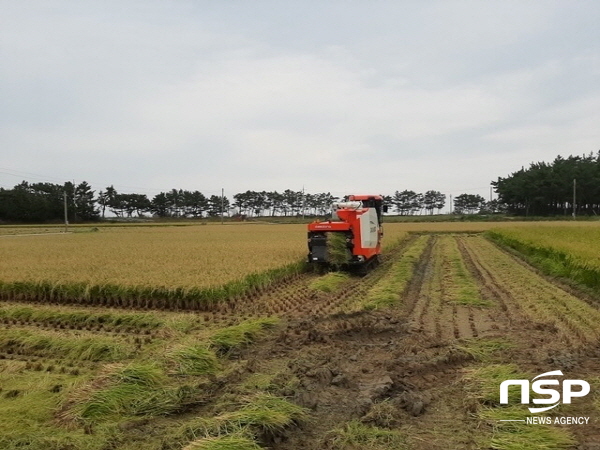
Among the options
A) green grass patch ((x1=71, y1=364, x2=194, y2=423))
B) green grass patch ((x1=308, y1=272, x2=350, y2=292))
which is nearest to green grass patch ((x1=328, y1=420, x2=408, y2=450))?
green grass patch ((x1=71, y1=364, x2=194, y2=423))

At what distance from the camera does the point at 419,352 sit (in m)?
6.67

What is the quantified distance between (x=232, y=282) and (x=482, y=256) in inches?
575

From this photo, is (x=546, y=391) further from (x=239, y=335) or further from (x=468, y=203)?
(x=468, y=203)

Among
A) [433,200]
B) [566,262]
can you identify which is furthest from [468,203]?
[566,262]

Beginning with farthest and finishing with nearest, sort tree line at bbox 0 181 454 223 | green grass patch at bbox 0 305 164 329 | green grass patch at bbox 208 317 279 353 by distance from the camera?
tree line at bbox 0 181 454 223 → green grass patch at bbox 0 305 164 329 → green grass patch at bbox 208 317 279 353

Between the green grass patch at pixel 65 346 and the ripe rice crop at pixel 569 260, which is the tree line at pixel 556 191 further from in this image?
the green grass patch at pixel 65 346

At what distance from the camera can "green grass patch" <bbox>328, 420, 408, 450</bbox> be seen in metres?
3.98

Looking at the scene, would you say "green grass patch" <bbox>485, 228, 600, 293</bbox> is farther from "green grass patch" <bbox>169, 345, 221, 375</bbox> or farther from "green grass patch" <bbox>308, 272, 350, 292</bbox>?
"green grass patch" <bbox>169, 345, 221, 375</bbox>

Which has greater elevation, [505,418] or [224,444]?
[224,444]

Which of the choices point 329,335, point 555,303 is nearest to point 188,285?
point 329,335

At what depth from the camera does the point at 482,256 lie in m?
21.7

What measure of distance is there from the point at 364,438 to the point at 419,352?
9.16 ft

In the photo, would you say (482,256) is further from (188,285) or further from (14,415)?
(14,415)

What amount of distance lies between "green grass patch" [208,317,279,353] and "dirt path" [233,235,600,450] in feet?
0.98
